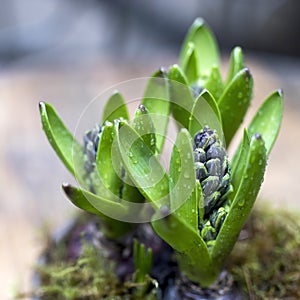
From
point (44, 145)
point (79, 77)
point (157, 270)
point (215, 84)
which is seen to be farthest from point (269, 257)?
point (79, 77)

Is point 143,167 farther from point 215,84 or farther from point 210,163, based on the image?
point 215,84

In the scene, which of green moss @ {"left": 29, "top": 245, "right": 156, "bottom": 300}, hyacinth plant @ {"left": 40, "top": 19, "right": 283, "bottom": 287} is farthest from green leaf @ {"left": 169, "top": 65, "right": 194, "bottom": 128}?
green moss @ {"left": 29, "top": 245, "right": 156, "bottom": 300}

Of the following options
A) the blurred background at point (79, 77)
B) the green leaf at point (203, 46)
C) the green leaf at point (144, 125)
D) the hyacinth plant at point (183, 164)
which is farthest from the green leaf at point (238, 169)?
the blurred background at point (79, 77)

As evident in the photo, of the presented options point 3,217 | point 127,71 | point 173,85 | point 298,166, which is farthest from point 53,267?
point 127,71

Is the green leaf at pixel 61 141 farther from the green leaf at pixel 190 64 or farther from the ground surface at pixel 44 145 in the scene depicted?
the ground surface at pixel 44 145

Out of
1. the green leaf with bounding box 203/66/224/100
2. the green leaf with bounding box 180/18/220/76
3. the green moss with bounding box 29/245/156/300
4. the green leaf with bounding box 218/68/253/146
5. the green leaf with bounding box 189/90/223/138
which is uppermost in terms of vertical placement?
the green leaf with bounding box 180/18/220/76

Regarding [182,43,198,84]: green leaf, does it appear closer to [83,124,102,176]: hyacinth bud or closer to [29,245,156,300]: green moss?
[83,124,102,176]: hyacinth bud
